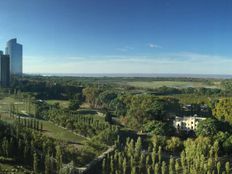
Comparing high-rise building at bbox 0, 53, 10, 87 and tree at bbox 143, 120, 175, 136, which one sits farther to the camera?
high-rise building at bbox 0, 53, 10, 87

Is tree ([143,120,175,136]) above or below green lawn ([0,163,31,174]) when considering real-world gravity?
above

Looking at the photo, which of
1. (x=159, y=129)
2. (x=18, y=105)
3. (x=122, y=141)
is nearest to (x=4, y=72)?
(x=18, y=105)

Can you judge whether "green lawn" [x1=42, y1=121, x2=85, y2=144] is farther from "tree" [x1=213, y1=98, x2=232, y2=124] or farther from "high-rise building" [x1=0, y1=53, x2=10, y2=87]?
"high-rise building" [x1=0, y1=53, x2=10, y2=87]

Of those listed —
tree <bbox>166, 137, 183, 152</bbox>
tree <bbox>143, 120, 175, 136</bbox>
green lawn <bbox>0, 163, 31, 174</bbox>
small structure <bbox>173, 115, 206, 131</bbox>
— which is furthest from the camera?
small structure <bbox>173, 115, 206, 131</bbox>

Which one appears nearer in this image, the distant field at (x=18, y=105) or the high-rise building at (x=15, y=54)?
the distant field at (x=18, y=105)

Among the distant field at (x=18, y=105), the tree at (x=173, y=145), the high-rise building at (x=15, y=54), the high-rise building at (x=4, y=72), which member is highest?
the high-rise building at (x=15, y=54)

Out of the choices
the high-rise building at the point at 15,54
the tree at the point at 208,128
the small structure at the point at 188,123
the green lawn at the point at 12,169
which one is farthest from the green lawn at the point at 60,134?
the high-rise building at the point at 15,54

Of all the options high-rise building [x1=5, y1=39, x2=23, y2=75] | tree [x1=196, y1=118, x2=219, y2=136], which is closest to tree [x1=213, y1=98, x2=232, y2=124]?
tree [x1=196, y1=118, x2=219, y2=136]

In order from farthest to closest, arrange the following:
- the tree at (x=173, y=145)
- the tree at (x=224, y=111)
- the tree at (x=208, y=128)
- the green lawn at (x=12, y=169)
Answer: the tree at (x=224, y=111), the tree at (x=208, y=128), the tree at (x=173, y=145), the green lawn at (x=12, y=169)

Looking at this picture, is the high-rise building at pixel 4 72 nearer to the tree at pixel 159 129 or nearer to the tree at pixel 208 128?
the tree at pixel 159 129

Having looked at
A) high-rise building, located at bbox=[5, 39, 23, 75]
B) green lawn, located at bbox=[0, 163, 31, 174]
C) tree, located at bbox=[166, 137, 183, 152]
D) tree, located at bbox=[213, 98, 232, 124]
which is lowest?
green lawn, located at bbox=[0, 163, 31, 174]
